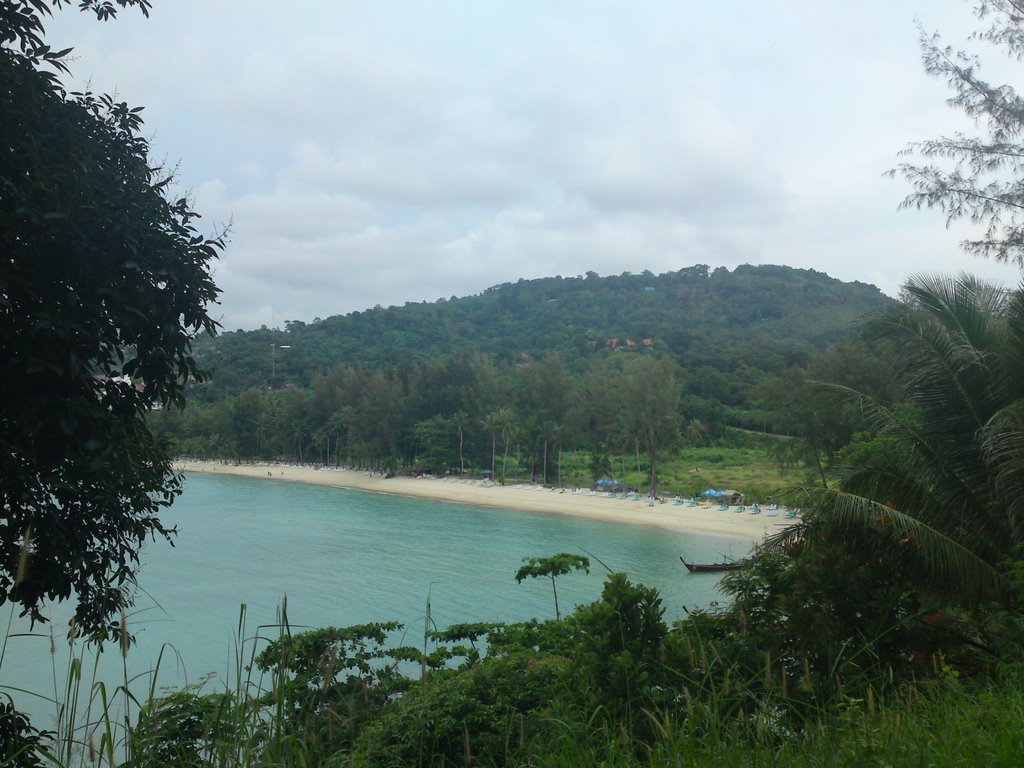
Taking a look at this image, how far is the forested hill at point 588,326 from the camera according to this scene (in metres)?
80.4

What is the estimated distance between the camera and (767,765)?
2.35m

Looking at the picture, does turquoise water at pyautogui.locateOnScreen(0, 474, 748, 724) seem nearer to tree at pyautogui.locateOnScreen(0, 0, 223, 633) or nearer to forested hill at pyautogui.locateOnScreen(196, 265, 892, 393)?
tree at pyautogui.locateOnScreen(0, 0, 223, 633)

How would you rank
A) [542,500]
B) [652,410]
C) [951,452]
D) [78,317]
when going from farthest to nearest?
[542,500]
[652,410]
[951,452]
[78,317]

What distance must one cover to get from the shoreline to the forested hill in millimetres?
12770

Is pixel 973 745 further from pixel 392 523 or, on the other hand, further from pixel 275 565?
pixel 392 523

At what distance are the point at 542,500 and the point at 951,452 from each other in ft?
121

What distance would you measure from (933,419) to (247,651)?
12.2 metres

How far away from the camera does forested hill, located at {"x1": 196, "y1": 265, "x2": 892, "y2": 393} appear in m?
80.4

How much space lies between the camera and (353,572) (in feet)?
81.3

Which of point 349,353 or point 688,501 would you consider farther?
point 349,353

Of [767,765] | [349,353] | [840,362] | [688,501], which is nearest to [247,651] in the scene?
[767,765]

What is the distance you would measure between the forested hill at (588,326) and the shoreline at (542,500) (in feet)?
41.9

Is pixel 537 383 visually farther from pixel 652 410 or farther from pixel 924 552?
pixel 924 552

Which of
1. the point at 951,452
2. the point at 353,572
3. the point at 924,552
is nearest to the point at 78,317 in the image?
the point at 924,552
